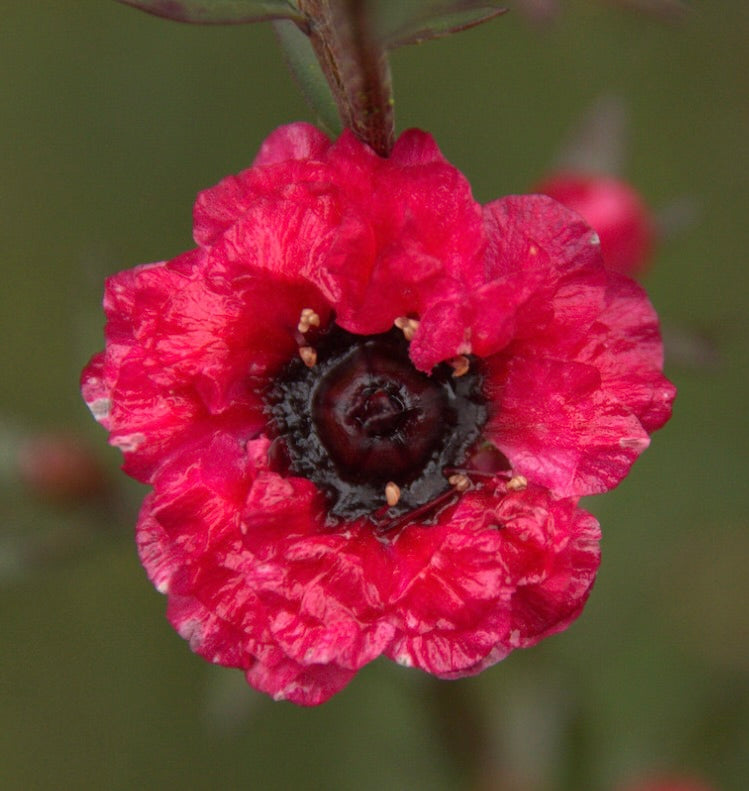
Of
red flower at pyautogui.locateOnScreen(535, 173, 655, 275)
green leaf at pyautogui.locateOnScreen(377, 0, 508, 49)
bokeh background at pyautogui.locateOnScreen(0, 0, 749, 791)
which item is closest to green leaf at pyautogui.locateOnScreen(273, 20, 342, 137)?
green leaf at pyautogui.locateOnScreen(377, 0, 508, 49)

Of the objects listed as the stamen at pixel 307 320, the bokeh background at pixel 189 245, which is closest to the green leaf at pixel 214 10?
the stamen at pixel 307 320

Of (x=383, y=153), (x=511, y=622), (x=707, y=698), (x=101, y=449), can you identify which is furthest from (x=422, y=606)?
(x=707, y=698)

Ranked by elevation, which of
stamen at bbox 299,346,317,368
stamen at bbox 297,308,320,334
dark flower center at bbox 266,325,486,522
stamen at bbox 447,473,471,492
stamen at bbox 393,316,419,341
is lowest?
stamen at bbox 447,473,471,492

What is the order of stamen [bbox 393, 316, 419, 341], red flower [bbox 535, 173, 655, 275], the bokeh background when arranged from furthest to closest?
the bokeh background, red flower [bbox 535, 173, 655, 275], stamen [bbox 393, 316, 419, 341]

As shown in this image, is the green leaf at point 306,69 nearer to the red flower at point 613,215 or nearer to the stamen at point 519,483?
the stamen at point 519,483

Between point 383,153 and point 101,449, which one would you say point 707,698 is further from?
point 383,153

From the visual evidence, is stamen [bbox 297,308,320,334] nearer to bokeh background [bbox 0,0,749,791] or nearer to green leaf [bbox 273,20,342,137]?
green leaf [bbox 273,20,342,137]

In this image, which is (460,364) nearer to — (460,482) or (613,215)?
(460,482)
